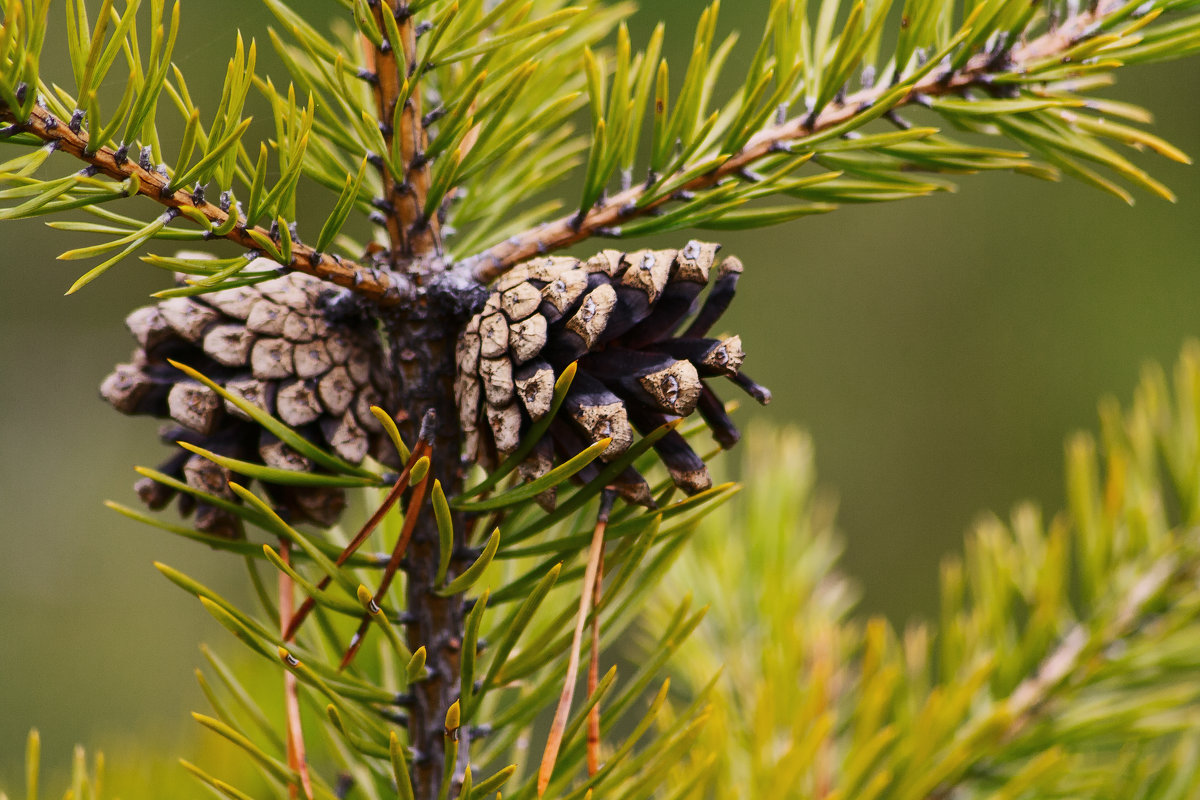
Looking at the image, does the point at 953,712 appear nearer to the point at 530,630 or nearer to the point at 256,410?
the point at 530,630

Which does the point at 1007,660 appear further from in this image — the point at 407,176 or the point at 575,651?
the point at 407,176

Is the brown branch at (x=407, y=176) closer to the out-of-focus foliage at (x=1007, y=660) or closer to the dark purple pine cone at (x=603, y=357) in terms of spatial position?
the dark purple pine cone at (x=603, y=357)

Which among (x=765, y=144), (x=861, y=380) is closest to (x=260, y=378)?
(x=765, y=144)

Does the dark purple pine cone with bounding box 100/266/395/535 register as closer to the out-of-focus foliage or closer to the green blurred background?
the out-of-focus foliage

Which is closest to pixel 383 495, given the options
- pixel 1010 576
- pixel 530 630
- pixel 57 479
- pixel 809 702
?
pixel 530 630

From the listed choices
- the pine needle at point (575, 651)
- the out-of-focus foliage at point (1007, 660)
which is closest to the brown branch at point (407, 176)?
the pine needle at point (575, 651)
